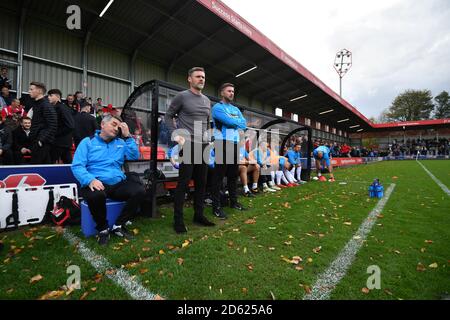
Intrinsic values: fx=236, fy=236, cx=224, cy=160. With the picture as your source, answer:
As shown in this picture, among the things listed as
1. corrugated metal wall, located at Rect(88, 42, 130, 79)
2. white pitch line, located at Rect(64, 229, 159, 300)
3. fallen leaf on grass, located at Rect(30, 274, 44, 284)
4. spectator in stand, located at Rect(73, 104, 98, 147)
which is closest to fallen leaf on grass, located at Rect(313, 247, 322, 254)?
white pitch line, located at Rect(64, 229, 159, 300)

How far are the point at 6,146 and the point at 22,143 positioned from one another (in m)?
0.35

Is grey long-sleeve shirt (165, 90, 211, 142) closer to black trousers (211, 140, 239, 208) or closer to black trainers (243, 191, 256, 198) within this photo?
black trousers (211, 140, 239, 208)

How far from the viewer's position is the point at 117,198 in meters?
2.92

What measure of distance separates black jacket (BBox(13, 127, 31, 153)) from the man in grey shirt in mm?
3910

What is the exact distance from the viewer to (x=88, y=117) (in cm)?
552

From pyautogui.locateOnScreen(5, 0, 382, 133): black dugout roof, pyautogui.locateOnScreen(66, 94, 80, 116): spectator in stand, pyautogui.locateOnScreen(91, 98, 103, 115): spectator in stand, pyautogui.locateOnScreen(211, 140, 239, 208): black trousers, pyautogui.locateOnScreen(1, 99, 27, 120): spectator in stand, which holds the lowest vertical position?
pyautogui.locateOnScreen(211, 140, 239, 208): black trousers

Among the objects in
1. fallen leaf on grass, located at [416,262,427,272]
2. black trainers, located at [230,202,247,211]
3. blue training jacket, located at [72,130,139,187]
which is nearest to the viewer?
fallen leaf on grass, located at [416,262,427,272]

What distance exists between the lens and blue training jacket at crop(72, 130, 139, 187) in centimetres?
271

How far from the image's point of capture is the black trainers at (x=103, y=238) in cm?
253

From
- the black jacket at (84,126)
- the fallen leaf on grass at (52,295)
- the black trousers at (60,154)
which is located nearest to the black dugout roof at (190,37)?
the black jacket at (84,126)

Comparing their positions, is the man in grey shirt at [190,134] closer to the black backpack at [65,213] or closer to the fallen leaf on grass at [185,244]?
the fallen leaf on grass at [185,244]

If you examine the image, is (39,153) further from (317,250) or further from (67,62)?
(67,62)

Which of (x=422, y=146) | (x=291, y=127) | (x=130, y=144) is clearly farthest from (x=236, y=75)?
(x=422, y=146)

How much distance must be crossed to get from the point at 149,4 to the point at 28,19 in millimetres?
4184
